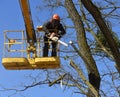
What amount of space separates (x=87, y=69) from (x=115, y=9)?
2.79 m

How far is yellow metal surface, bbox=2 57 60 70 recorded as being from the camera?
1049cm

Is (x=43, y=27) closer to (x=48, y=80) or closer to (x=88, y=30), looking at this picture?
(x=48, y=80)

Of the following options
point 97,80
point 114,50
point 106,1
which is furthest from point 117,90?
point 114,50

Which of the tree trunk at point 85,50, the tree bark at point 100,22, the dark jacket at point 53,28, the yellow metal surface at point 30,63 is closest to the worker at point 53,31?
the dark jacket at point 53,28

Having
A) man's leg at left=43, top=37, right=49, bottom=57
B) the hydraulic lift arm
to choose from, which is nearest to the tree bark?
man's leg at left=43, top=37, right=49, bottom=57

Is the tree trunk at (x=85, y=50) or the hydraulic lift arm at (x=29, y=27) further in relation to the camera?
the tree trunk at (x=85, y=50)

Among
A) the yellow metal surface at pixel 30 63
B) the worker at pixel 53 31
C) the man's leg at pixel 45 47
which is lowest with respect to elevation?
the yellow metal surface at pixel 30 63

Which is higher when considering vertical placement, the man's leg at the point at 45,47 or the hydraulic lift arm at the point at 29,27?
the hydraulic lift arm at the point at 29,27

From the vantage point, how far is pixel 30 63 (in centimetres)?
1078

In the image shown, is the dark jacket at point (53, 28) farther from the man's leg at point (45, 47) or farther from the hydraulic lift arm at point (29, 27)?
the hydraulic lift arm at point (29, 27)

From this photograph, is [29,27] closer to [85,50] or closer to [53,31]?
[53,31]

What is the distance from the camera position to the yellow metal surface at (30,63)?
413 inches

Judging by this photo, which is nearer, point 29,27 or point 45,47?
point 45,47

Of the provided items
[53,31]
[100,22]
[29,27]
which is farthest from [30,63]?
[100,22]
